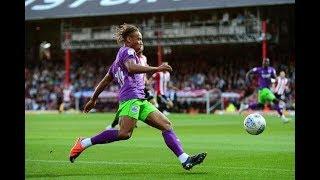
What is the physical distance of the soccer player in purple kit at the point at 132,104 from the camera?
1068cm

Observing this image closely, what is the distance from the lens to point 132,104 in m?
10.8

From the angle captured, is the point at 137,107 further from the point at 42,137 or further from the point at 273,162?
the point at 42,137

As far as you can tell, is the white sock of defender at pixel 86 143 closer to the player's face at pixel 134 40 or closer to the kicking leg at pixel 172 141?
the kicking leg at pixel 172 141

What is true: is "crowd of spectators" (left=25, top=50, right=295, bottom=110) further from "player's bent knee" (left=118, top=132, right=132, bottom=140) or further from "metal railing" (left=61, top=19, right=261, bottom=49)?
"player's bent knee" (left=118, top=132, right=132, bottom=140)

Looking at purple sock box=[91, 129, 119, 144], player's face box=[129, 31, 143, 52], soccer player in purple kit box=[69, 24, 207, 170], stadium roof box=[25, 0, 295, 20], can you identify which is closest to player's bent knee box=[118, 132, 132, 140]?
soccer player in purple kit box=[69, 24, 207, 170]

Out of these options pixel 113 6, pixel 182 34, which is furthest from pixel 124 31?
pixel 113 6

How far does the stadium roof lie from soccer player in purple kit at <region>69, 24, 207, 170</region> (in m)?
26.5

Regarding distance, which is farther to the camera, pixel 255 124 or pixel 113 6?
pixel 113 6

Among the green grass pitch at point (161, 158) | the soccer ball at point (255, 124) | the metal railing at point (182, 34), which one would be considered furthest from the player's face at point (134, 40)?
the metal railing at point (182, 34)

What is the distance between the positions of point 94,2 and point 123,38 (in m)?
34.9

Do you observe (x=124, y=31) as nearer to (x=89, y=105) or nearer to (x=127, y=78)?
(x=127, y=78)

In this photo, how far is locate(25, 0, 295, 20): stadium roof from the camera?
1551 inches

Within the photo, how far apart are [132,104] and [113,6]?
110ft

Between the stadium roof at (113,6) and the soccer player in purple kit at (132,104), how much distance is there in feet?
86.8
